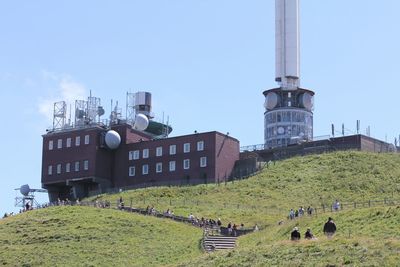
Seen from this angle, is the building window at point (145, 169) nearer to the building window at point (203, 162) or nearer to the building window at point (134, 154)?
the building window at point (134, 154)

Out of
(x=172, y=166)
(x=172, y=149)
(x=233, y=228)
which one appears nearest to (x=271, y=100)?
(x=172, y=149)

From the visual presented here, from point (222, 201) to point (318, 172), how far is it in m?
16.1

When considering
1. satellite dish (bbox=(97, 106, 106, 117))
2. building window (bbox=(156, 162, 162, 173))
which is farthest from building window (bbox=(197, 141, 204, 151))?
satellite dish (bbox=(97, 106, 106, 117))

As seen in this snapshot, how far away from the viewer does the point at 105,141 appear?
4656 inches

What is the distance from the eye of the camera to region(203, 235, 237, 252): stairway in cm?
7031

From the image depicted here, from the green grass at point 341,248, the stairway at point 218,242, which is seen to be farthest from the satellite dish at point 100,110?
the green grass at point 341,248

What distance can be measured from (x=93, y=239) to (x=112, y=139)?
41233mm

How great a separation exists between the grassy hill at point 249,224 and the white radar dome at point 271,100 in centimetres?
1691

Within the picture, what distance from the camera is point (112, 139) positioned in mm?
117938

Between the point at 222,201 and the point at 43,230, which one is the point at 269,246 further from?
the point at 222,201

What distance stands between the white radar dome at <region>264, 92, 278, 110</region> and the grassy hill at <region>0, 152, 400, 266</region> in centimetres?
1691

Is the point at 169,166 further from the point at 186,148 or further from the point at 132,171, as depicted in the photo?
the point at 132,171

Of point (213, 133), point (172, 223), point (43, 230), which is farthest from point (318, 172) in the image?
point (43, 230)

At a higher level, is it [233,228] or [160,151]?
[160,151]
